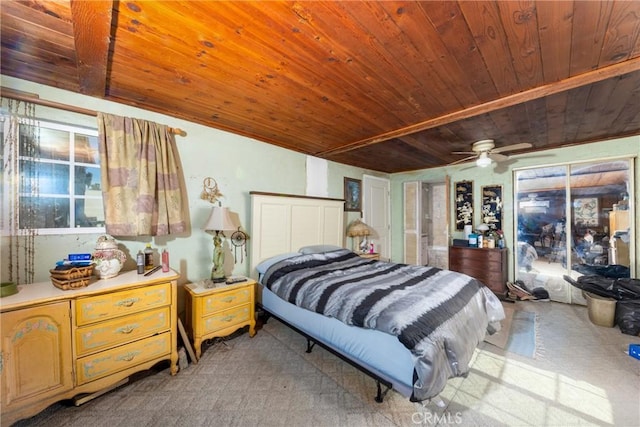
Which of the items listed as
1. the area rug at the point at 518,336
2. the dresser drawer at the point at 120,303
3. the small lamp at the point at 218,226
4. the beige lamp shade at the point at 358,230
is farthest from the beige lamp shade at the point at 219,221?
the area rug at the point at 518,336

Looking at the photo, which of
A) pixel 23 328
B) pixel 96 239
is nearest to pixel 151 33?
pixel 96 239

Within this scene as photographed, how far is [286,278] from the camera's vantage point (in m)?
2.55

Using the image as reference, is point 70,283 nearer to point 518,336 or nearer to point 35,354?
point 35,354

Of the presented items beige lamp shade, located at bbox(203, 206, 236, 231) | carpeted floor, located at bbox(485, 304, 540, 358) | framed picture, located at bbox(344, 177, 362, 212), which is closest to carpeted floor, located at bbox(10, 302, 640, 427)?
carpeted floor, located at bbox(485, 304, 540, 358)

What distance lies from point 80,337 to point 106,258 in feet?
1.85

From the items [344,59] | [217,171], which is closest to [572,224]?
[344,59]

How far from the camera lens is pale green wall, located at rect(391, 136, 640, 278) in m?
3.26

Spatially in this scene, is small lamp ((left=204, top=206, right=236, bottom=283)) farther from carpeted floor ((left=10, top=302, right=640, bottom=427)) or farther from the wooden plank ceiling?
the wooden plank ceiling

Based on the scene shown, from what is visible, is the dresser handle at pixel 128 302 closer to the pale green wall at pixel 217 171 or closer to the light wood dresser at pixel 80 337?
the light wood dresser at pixel 80 337

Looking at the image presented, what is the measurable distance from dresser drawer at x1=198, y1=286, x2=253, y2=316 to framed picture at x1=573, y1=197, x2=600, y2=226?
15.9 feet

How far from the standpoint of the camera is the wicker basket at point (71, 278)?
1.60 metres

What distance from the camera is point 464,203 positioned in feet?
15.0

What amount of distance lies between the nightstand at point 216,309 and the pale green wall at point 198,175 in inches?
17.3

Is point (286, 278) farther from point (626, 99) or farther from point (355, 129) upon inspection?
point (626, 99)
